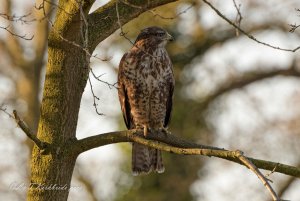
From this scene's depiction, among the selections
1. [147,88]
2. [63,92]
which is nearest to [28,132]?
[63,92]

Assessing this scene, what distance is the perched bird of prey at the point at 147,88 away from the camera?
756 centimetres

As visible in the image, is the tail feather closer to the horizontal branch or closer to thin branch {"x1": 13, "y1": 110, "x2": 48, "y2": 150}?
the horizontal branch

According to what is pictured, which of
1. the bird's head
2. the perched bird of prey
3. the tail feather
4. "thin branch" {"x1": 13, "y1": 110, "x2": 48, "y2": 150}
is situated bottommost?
"thin branch" {"x1": 13, "y1": 110, "x2": 48, "y2": 150}

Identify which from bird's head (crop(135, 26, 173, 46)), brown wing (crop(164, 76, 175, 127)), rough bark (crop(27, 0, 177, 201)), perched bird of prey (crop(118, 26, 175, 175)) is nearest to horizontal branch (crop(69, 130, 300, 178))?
rough bark (crop(27, 0, 177, 201))

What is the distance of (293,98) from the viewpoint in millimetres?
18219

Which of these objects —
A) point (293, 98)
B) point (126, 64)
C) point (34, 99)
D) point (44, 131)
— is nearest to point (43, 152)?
point (44, 131)

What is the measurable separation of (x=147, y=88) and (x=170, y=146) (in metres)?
2.26

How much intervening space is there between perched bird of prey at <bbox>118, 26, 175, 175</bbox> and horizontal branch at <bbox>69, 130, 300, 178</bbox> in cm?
181

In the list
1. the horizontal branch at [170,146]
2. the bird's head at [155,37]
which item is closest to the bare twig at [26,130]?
the horizontal branch at [170,146]

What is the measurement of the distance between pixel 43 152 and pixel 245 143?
11.5 metres

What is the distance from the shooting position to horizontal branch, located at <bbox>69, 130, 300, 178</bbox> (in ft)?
17.0

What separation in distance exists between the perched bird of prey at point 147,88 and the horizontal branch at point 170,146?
181 cm

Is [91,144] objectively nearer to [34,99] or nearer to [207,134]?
[34,99]

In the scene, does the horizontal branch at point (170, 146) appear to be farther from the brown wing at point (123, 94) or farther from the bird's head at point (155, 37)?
the bird's head at point (155, 37)
